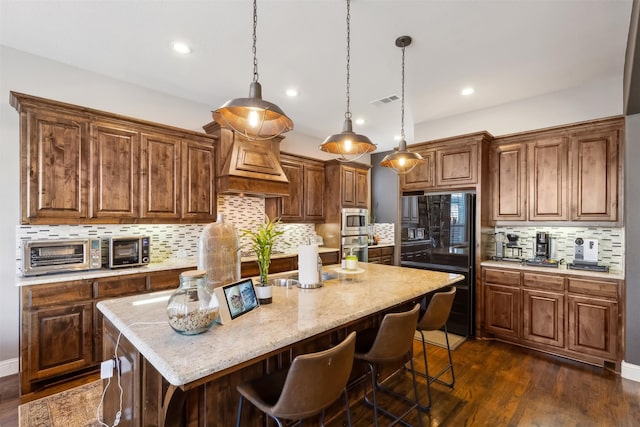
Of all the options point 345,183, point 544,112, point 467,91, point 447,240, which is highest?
point 467,91

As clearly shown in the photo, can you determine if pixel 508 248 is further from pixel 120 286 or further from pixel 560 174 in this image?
pixel 120 286

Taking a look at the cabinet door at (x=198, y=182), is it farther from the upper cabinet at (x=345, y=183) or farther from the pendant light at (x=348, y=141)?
the upper cabinet at (x=345, y=183)

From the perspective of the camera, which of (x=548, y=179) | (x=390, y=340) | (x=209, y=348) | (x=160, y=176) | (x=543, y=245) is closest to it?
(x=209, y=348)

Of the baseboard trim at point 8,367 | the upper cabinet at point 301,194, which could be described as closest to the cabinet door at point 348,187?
the upper cabinet at point 301,194

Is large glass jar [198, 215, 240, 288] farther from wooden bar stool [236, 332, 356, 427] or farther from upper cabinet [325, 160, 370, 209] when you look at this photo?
upper cabinet [325, 160, 370, 209]

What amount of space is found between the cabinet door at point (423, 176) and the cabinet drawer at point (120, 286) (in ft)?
11.3

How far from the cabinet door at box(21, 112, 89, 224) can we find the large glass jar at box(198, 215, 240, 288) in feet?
6.15

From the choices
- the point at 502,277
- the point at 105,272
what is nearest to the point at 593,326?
the point at 502,277

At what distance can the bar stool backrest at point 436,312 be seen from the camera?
6.97 feet

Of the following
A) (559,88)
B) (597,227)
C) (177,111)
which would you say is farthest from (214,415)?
(559,88)

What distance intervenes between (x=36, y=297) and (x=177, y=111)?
241cm

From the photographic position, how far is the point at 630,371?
106 inches

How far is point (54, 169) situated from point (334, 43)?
2704 mm

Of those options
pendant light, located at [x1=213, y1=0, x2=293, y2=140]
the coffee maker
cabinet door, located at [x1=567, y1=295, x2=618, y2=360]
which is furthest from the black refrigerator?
pendant light, located at [x1=213, y1=0, x2=293, y2=140]
